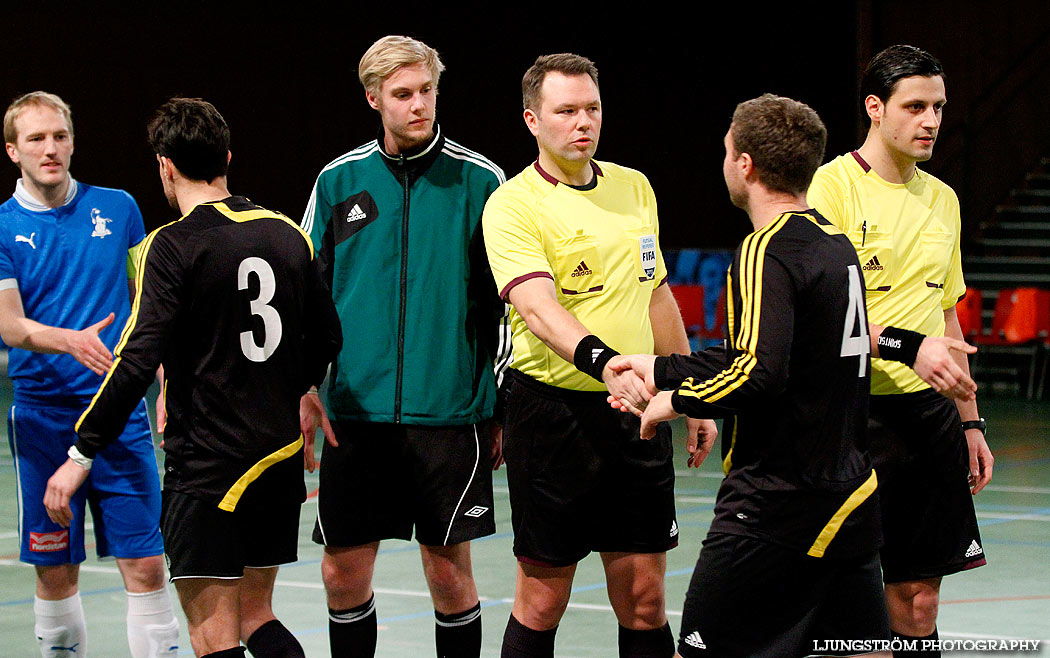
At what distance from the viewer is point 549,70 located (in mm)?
4047

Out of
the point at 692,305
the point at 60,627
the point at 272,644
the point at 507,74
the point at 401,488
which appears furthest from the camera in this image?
the point at 507,74

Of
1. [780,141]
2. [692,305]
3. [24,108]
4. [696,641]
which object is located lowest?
[692,305]

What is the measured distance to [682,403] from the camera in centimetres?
331

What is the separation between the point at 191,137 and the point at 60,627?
1886mm

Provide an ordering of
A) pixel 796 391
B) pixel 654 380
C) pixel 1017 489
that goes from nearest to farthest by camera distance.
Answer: pixel 796 391
pixel 654 380
pixel 1017 489

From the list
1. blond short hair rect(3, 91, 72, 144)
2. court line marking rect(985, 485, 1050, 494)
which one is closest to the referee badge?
blond short hair rect(3, 91, 72, 144)

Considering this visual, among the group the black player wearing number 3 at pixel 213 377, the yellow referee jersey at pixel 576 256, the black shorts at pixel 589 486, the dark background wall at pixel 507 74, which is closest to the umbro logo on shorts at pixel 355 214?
the yellow referee jersey at pixel 576 256

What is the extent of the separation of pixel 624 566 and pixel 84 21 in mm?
14625

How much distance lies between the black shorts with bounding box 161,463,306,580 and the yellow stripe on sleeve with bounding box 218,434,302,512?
1cm

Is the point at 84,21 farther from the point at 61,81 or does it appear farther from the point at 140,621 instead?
the point at 140,621

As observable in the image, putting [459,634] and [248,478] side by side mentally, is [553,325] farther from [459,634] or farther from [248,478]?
[459,634]

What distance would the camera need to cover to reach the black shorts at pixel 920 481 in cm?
405

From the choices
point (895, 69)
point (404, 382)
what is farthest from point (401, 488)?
point (895, 69)

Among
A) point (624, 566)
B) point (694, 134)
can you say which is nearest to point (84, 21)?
point (694, 134)
